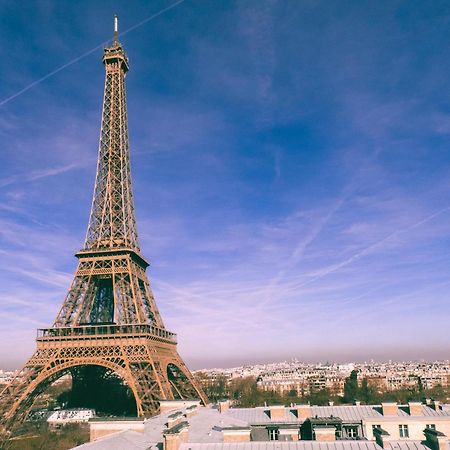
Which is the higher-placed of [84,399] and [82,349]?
[82,349]

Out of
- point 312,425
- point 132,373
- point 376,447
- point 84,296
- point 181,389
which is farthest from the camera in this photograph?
point 181,389

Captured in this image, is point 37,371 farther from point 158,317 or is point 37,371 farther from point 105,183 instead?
point 105,183

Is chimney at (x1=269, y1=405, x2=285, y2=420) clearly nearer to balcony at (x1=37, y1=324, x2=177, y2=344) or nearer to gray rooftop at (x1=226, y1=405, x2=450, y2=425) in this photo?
gray rooftop at (x1=226, y1=405, x2=450, y2=425)

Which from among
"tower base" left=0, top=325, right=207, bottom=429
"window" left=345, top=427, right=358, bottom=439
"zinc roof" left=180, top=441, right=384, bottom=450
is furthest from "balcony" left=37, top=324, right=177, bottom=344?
"zinc roof" left=180, top=441, right=384, bottom=450

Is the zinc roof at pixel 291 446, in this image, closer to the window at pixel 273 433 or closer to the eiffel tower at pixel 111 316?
the window at pixel 273 433

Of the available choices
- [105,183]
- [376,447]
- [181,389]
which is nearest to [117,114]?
[105,183]

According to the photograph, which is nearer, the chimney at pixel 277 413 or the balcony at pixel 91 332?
the chimney at pixel 277 413

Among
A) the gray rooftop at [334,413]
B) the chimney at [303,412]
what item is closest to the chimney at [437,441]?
the gray rooftop at [334,413]

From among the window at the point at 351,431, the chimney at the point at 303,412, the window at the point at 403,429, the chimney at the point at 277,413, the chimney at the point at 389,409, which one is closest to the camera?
the window at the point at 351,431
